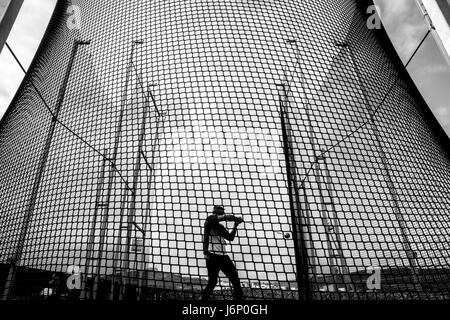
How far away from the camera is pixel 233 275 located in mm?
1592

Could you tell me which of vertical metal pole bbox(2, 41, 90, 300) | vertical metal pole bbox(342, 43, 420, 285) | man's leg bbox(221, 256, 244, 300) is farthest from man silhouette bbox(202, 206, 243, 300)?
vertical metal pole bbox(2, 41, 90, 300)

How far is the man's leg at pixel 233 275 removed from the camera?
157 centimetres

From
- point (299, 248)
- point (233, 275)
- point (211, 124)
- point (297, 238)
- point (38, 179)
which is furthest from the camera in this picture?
point (211, 124)

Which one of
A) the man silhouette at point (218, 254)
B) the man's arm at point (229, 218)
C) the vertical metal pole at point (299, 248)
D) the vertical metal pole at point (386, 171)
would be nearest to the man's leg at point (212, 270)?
the man silhouette at point (218, 254)

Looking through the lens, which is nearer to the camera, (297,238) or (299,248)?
(299,248)

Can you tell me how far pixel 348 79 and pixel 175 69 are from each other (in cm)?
144

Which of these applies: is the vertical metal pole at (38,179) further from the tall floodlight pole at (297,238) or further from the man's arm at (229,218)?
the tall floodlight pole at (297,238)

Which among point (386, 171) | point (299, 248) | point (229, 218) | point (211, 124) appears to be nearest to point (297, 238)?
point (299, 248)

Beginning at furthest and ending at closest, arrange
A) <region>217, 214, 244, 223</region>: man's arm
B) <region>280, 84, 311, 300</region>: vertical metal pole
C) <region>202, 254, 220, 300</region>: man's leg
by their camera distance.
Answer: <region>280, 84, 311, 300</region>: vertical metal pole < <region>217, 214, 244, 223</region>: man's arm < <region>202, 254, 220, 300</region>: man's leg

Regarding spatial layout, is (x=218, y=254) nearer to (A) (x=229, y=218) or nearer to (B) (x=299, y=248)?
(A) (x=229, y=218)

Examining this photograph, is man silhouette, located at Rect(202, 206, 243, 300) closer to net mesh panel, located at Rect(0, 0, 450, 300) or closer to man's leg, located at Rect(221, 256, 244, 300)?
man's leg, located at Rect(221, 256, 244, 300)

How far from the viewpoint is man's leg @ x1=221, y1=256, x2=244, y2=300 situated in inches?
61.6

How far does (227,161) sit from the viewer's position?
2.19m
